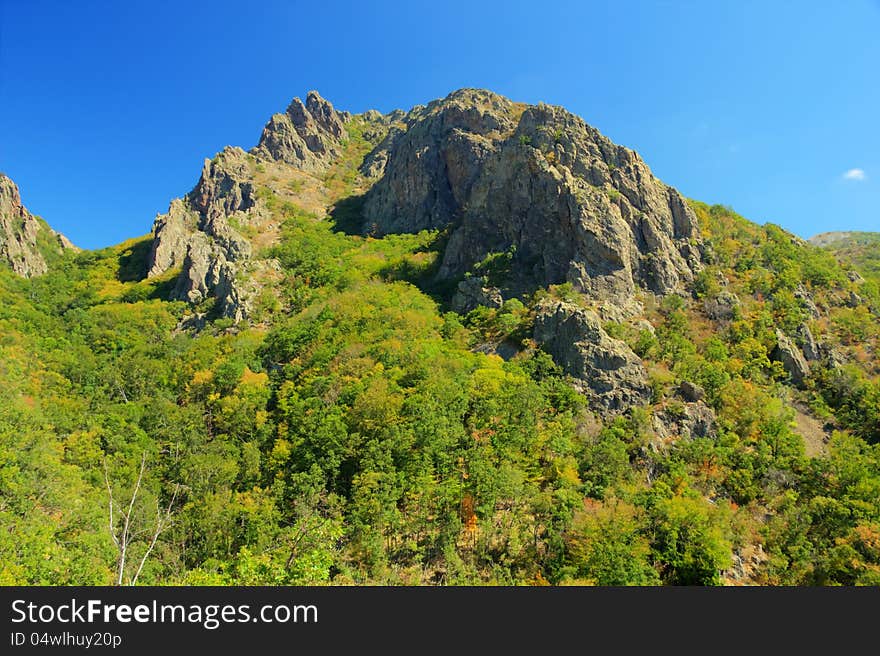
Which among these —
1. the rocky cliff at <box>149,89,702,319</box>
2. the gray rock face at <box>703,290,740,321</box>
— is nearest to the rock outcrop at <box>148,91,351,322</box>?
the rocky cliff at <box>149,89,702,319</box>

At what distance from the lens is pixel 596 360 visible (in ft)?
166

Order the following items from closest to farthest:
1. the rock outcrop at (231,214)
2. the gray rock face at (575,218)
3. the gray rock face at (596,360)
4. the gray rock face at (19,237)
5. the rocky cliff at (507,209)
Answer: the gray rock face at (596,360) < the gray rock face at (575,218) < the rocky cliff at (507,209) < the rock outcrop at (231,214) < the gray rock face at (19,237)

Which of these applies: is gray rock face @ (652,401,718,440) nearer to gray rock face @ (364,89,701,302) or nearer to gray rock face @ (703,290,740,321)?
gray rock face @ (364,89,701,302)

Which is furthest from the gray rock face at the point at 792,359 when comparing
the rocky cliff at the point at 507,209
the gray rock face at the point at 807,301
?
the rocky cliff at the point at 507,209

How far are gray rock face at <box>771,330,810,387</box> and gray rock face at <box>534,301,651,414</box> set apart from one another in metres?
22.8

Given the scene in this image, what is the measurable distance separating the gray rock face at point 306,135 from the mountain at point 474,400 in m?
46.2

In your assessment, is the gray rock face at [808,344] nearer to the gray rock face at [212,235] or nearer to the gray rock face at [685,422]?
the gray rock face at [685,422]

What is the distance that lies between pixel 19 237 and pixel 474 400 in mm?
118081

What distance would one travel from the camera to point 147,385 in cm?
5956

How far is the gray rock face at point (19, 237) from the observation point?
93.6 m

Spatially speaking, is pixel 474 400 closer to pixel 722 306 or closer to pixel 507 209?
pixel 722 306

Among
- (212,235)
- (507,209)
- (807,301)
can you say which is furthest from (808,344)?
(212,235)

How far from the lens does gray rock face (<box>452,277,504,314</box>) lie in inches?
2756

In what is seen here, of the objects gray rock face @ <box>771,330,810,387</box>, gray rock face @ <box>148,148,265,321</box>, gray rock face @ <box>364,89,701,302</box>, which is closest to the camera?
gray rock face @ <box>771,330,810,387</box>
